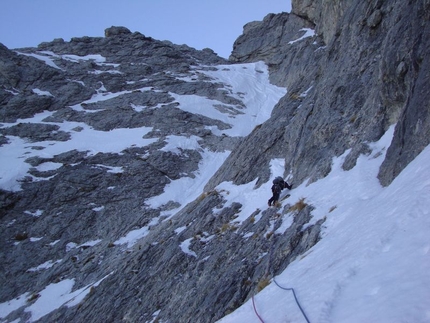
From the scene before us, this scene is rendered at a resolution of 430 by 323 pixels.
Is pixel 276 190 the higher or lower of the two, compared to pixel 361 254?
lower

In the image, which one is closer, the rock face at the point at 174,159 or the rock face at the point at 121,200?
the rock face at the point at 174,159

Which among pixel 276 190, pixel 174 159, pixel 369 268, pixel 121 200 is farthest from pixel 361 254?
pixel 174 159

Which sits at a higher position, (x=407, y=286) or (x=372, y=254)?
(x=407, y=286)

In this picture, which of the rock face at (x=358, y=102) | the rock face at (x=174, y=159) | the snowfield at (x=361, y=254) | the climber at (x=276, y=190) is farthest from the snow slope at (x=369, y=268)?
the climber at (x=276, y=190)

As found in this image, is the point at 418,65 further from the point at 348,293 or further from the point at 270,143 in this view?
the point at 270,143

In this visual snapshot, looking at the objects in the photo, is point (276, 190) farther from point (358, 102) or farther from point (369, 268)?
point (369, 268)

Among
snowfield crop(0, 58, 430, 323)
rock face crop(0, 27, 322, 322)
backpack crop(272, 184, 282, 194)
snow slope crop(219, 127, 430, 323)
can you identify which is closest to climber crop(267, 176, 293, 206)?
backpack crop(272, 184, 282, 194)

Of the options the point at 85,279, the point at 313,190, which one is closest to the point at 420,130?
the point at 313,190

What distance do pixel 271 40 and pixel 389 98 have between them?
73036 mm

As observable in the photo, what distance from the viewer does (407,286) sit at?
14.6ft

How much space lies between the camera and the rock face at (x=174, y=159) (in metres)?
12.8

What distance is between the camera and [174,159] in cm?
4281

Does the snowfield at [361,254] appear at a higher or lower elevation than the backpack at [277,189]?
higher

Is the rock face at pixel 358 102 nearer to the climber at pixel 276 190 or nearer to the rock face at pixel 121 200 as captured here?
the climber at pixel 276 190
